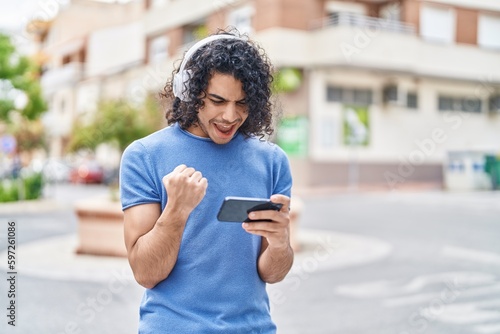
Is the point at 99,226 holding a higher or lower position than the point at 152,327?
lower

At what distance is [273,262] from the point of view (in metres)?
1.83

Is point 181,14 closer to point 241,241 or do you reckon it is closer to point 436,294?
point 436,294

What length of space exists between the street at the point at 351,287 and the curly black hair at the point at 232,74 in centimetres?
399

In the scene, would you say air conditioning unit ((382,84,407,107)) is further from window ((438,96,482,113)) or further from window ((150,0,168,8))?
window ((150,0,168,8))

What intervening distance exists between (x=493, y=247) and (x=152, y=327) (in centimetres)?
937

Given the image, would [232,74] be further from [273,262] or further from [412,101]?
[412,101]

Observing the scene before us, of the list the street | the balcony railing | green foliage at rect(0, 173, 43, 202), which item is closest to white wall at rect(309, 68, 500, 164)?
the balcony railing

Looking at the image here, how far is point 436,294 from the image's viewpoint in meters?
6.89

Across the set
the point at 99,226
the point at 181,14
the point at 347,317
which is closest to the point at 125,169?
the point at 347,317

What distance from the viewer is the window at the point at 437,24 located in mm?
26688

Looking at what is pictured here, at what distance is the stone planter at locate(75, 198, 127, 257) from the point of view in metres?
9.04

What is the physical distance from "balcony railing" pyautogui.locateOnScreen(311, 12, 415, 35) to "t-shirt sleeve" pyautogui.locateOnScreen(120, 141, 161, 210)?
78.7 feet

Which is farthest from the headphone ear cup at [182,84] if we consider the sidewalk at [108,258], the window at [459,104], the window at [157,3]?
the window at [157,3]

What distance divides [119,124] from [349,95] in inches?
623
